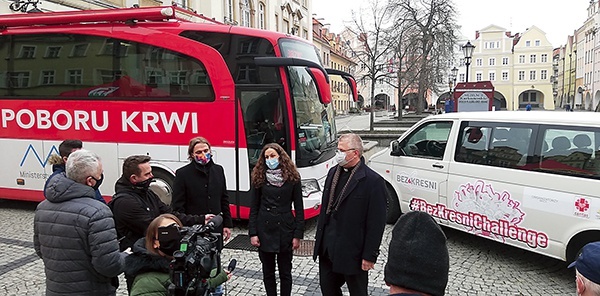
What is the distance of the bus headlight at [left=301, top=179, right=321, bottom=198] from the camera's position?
23.1 feet

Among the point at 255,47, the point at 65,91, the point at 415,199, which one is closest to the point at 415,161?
the point at 415,199

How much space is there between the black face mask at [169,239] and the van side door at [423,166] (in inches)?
180

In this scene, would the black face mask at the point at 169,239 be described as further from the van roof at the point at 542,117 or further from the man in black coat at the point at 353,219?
the van roof at the point at 542,117

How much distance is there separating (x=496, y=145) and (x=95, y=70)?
695 centimetres

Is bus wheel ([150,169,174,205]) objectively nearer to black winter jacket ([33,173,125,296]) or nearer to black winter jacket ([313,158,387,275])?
black winter jacket ([33,173,125,296])

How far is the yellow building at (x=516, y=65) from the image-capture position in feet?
260

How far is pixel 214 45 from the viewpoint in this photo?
719 cm

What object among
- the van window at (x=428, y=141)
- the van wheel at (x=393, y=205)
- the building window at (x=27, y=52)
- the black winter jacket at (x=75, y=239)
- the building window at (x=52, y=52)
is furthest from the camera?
the building window at (x=27, y=52)

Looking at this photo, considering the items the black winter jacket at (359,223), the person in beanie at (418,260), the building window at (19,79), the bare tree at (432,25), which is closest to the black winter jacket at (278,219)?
the black winter jacket at (359,223)

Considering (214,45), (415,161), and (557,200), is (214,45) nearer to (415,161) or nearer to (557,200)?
(415,161)

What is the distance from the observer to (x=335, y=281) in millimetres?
3834

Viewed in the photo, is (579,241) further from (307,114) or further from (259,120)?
(259,120)

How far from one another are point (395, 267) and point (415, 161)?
17.5 feet

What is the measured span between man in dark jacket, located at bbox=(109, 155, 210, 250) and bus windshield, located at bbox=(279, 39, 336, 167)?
146 inches
